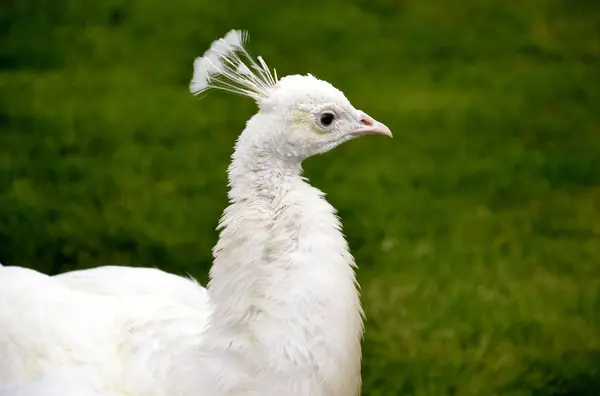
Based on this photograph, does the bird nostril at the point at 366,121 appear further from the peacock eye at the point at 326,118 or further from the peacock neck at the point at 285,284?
the peacock neck at the point at 285,284

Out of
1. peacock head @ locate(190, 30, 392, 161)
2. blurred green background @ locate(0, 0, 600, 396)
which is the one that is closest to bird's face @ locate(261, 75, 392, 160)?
peacock head @ locate(190, 30, 392, 161)

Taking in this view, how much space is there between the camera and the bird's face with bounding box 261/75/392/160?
1.99 metres

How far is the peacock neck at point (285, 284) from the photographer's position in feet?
6.15

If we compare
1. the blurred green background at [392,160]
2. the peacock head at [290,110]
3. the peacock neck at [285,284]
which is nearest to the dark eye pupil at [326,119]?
the peacock head at [290,110]

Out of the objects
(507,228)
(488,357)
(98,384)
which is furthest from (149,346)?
(507,228)

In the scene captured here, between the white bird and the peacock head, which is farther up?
the peacock head

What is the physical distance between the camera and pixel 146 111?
4785mm

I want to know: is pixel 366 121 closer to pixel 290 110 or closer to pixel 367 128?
pixel 367 128

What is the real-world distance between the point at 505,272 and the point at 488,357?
607 millimetres

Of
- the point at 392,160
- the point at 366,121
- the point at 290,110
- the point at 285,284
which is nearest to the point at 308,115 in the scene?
the point at 290,110

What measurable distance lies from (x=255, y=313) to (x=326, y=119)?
45 cm

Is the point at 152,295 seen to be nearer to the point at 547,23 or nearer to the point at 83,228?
the point at 83,228

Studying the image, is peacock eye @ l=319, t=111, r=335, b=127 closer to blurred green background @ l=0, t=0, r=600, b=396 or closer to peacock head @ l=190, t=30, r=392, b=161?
peacock head @ l=190, t=30, r=392, b=161

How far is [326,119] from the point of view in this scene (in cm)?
204
